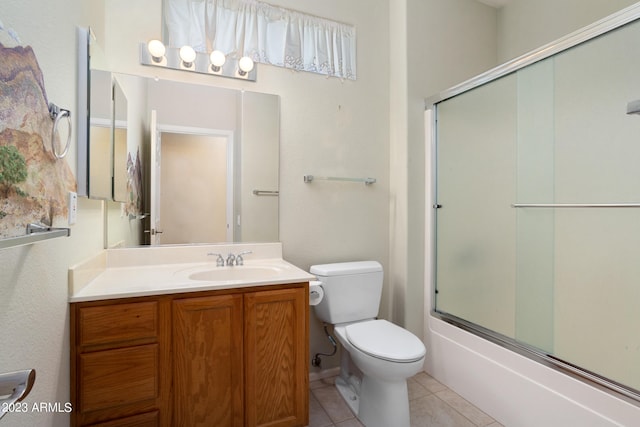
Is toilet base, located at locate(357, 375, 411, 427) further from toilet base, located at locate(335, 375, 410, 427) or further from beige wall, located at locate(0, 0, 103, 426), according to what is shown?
beige wall, located at locate(0, 0, 103, 426)

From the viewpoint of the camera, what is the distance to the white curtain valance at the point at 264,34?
1.83 meters

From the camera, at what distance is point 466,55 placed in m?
2.45

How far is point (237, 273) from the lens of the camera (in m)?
1.79

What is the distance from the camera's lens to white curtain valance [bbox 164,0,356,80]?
1.83 metres

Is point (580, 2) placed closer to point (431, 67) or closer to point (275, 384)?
point (431, 67)

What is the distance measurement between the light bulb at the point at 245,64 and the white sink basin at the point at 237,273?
1.19 meters

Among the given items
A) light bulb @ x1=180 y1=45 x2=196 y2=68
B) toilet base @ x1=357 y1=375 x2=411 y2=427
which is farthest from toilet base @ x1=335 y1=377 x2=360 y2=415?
light bulb @ x1=180 y1=45 x2=196 y2=68

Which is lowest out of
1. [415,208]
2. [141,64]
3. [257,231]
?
[257,231]

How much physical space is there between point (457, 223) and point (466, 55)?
→ 133 cm

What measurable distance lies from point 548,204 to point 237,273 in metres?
1.87

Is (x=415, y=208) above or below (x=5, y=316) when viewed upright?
above

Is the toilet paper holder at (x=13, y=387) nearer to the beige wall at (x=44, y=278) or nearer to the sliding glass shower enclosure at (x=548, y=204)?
the beige wall at (x=44, y=278)

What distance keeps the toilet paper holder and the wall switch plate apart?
2.55 feet

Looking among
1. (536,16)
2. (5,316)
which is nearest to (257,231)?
(5,316)
